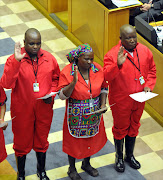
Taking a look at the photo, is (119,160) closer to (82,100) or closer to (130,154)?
(130,154)

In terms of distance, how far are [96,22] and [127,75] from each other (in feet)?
9.08

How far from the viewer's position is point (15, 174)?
6.28 metres

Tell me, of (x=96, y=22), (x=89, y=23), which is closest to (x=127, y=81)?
(x=96, y=22)

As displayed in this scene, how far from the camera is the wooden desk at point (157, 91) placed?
23.2ft

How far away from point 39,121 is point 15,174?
955 mm

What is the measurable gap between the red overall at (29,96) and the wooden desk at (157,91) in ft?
6.13

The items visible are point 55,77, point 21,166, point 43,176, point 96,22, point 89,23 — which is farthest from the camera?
point 89,23

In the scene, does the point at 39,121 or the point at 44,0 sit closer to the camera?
the point at 39,121

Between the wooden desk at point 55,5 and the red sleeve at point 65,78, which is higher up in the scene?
the red sleeve at point 65,78

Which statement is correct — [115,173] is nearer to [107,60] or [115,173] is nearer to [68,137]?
[68,137]

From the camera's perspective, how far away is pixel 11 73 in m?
5.27

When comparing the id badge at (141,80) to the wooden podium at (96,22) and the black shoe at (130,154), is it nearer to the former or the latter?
the black shoe at (130,154)

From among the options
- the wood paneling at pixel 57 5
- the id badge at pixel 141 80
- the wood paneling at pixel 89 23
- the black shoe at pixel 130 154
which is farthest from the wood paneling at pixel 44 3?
the id badge at pixel 141 80

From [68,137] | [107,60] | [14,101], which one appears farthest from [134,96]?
[14,101]
